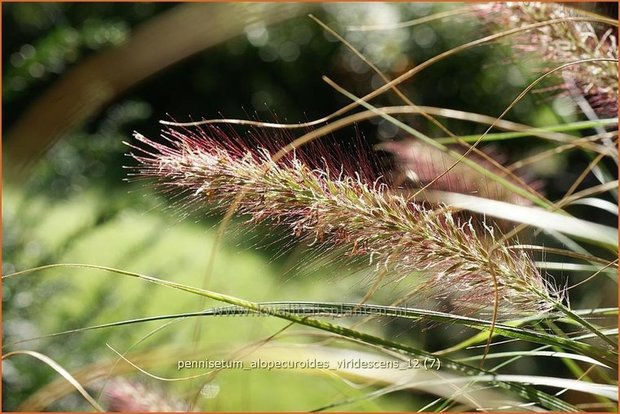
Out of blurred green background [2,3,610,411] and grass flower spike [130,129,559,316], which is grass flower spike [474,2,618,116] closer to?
blurred green background [2,3,610,411]

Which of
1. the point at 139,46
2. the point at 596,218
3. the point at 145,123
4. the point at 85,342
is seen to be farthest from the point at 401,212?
the point at 145,123

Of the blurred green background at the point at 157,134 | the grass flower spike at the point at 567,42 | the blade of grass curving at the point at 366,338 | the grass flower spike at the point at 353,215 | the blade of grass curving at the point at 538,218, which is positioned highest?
the blurred green background at the point at 157,134

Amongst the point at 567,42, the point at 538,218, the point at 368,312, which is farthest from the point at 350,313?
the point at 567,42

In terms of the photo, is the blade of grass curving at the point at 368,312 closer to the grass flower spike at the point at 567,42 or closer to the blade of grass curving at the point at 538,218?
the blade of grass curving at the point at 538,218

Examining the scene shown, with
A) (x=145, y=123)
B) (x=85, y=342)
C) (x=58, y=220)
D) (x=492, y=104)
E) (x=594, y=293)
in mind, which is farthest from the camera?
(x=145, y=123)

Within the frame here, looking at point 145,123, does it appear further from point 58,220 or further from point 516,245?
point 516,245

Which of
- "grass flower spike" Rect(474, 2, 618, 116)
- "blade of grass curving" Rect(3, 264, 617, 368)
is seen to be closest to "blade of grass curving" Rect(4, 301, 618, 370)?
"blade of grass curving" Rect(3, 264, 617, 368)

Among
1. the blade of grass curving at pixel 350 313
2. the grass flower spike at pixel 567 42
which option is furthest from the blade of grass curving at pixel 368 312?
the grass flower spike at pixel 567 42
